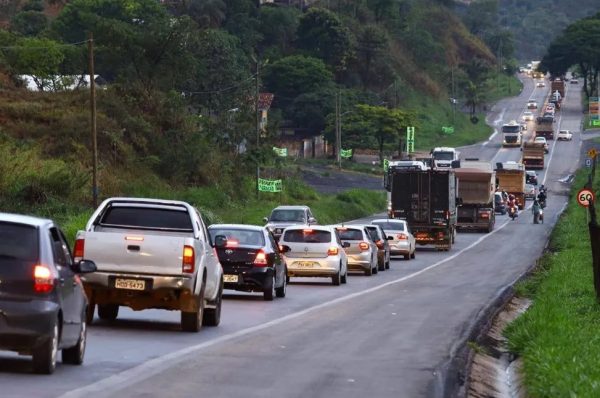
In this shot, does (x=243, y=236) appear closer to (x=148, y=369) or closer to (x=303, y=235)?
(x=303, y=235)

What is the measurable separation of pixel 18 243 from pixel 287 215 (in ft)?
120

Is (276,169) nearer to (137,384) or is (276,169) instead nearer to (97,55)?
(97,55)

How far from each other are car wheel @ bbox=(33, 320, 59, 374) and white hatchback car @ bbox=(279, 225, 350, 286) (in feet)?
71.5

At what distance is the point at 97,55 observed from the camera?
8569 centimetres

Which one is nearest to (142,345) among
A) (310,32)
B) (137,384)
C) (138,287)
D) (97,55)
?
(138,287)

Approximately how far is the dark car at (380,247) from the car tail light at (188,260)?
83.2ft

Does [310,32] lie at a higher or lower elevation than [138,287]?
higher

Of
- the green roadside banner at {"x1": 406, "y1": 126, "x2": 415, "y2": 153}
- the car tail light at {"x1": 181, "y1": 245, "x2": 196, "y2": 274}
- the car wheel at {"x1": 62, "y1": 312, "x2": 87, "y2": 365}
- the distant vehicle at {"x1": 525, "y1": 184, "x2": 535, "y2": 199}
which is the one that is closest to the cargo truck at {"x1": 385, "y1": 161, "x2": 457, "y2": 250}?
the car tail light at {"x1": 181, "y1": 245, "x2": 196, "y2": 274}

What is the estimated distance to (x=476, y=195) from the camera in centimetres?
7281

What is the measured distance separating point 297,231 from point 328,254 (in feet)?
3.79

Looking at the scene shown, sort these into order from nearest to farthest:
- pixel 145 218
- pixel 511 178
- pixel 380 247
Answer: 1. pixel 145 218
2. pixel 380 247
3. pixel 511 178

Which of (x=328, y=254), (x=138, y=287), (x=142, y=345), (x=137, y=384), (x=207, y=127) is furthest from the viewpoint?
(x=207, y=127)

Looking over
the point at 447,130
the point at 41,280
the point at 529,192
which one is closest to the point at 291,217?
the point at 41,280

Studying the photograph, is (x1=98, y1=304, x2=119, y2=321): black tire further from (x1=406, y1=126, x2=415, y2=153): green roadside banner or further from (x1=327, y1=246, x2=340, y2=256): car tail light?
(x1=406, y1=126, x2=415, y2=153): green roadside banner
